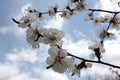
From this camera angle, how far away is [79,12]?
5.91 m

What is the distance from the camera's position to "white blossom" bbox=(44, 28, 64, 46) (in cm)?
295

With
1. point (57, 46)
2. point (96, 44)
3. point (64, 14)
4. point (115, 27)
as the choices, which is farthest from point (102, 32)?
point (57, 46)

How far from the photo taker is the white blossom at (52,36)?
2.95 m

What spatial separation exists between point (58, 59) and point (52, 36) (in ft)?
1.01

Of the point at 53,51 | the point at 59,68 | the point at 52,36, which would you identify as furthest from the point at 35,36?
the point at 59,68

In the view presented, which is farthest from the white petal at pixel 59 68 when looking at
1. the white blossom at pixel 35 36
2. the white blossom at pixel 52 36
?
the white blossom at pixel 35 36

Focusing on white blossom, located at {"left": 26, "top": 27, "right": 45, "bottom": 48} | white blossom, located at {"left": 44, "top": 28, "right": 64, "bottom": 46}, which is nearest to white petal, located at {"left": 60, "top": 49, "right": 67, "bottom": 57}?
white blossom, located at {"left": 44, "top": 28, "right": 64, "bottom": 46}

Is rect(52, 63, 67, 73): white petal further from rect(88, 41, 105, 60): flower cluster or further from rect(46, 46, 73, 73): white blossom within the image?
rect(88, 41, 105, 60): flower cluster

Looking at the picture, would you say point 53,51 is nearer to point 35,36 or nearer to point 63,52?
point 63,52

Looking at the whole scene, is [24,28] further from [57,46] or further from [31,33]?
[57,46]

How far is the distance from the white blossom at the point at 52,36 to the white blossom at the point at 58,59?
0.21 m

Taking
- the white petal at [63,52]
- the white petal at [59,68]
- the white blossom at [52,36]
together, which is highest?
the white blossom at [52,36]

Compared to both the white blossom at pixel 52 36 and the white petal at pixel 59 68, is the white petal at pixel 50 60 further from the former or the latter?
the white blossom at pixel 52 36

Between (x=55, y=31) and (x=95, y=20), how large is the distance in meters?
3.13
